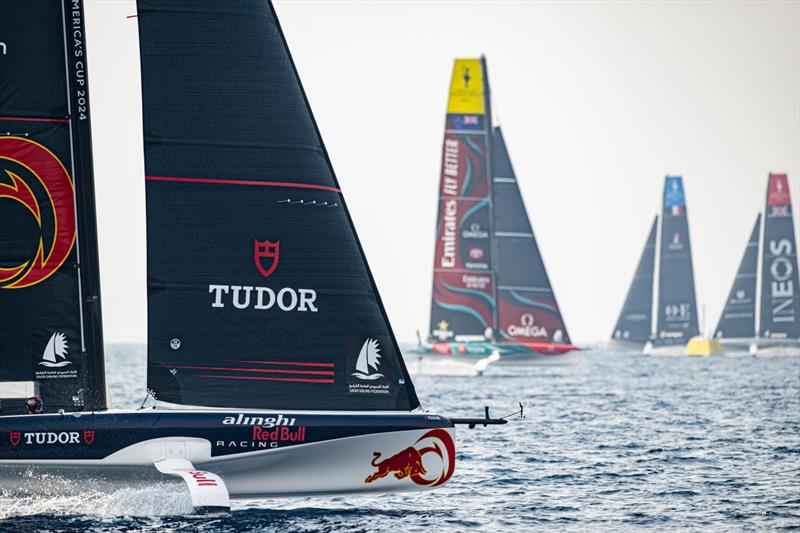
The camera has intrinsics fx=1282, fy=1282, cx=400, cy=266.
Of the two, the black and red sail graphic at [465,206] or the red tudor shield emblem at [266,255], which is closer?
the red tudor shield emblem at [266,255]

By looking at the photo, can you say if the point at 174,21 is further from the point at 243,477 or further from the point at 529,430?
the point at 529,430

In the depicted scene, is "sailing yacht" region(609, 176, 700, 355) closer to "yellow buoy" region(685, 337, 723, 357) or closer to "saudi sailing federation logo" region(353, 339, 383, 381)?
"yellow buoy" region(685, 337, 723, 357)

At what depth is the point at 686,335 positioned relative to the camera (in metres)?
95.4

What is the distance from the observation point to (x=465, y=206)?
181 feet

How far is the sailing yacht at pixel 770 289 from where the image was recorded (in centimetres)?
8450

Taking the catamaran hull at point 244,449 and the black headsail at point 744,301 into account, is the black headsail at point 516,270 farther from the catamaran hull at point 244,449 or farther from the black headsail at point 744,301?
the catamaran hull at point 244,449

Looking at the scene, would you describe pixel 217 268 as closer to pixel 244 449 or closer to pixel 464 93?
pixel 244 449

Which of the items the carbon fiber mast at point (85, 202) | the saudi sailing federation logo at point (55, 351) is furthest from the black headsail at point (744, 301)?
the saudi sailing federation logo at point (55, 351)

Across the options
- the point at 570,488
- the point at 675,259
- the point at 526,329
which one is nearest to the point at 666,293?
the point at 675,259

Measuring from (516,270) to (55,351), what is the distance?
141ft

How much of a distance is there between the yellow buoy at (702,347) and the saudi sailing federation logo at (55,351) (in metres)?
83.9

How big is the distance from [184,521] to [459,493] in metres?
4.93

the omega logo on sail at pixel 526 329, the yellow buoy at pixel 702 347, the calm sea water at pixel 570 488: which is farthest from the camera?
the yellow buoy at pixel 702 347

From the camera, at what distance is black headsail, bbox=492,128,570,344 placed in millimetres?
57594
